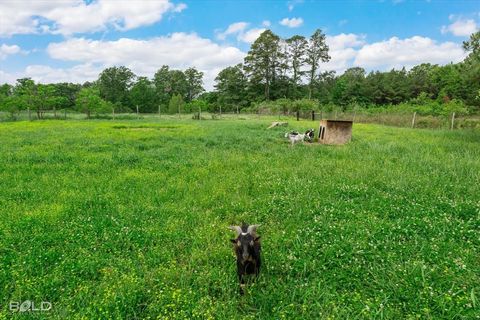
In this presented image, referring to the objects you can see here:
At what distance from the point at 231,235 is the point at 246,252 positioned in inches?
52.3

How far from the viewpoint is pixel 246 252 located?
3.01 m

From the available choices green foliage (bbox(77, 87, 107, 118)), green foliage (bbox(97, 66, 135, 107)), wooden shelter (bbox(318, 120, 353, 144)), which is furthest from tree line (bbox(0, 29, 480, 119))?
wooden shelter (bbox(318, 120, 353, 144))

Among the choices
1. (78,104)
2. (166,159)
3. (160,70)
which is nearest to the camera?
(166,159)

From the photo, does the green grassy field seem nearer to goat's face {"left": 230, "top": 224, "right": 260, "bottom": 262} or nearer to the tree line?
goat's face {"left": 230, "top": 224, "right": 260, "bottom": 262}

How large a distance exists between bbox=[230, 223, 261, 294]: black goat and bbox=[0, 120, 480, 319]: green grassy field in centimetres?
16

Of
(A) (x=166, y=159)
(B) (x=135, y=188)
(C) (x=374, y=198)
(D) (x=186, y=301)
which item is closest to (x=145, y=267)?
(D) (x=186, y=301)

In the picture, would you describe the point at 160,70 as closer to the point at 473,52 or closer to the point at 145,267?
the point at 473,52

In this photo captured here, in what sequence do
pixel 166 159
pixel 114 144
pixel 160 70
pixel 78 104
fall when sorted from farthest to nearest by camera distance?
pixel 160 70
pixel 78 104
pixel 114 144
pixel 166 159

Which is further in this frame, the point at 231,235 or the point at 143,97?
the point at 143,97

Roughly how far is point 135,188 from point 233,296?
4.00m

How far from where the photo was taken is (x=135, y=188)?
20.7 ft

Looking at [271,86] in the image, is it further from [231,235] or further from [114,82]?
→ [231,235]

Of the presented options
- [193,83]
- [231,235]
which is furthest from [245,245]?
[193,83]

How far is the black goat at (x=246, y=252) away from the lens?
119 inches
